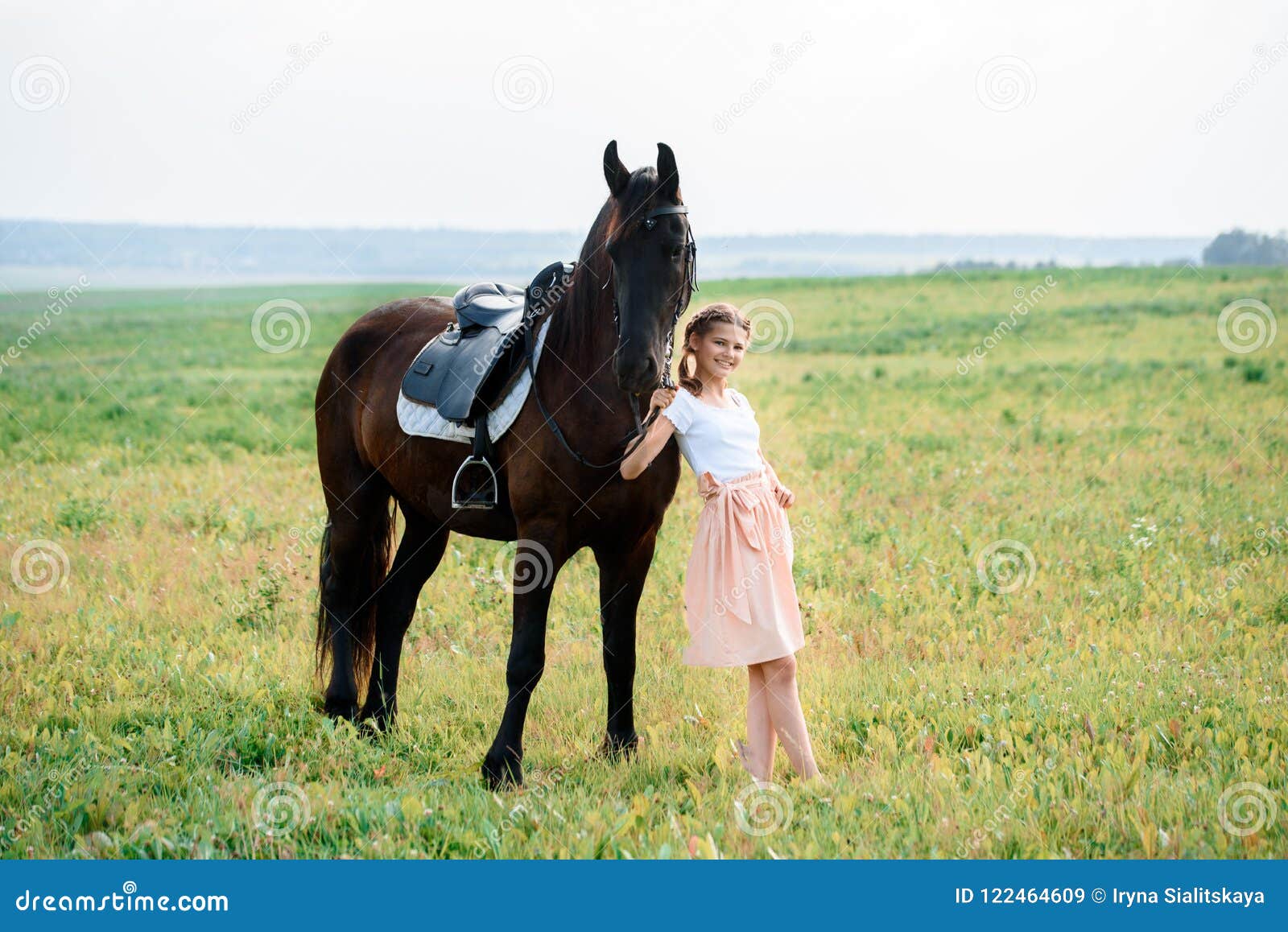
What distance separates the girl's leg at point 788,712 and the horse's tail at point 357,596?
244 centimetres

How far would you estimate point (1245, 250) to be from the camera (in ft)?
157

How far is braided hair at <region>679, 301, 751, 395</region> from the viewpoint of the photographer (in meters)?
4.57

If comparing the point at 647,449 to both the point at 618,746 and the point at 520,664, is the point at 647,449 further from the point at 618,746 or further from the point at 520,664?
the point at 618,746

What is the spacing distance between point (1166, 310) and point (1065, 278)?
11121 mm

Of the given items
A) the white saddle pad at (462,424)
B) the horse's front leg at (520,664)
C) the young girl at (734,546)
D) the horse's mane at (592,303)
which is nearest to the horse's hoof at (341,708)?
the horse's front leg at (520,664)

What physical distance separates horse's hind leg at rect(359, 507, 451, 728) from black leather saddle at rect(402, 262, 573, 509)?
0.87 m

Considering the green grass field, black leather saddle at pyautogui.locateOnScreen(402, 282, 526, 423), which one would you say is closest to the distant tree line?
the green grass field

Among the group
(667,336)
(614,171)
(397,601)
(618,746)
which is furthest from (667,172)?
(397,601)

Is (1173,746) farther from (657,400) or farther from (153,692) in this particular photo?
(153,692)

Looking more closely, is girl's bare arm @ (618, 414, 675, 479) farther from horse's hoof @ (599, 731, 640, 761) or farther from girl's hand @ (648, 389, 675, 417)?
horse's hoof @ (599, 731, 640, 761)

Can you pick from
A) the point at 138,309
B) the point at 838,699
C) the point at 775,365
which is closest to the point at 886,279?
the point at 775,365

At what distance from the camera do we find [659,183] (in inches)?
163

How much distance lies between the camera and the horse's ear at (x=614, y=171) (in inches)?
168

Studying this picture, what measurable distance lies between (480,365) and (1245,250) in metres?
51.8
